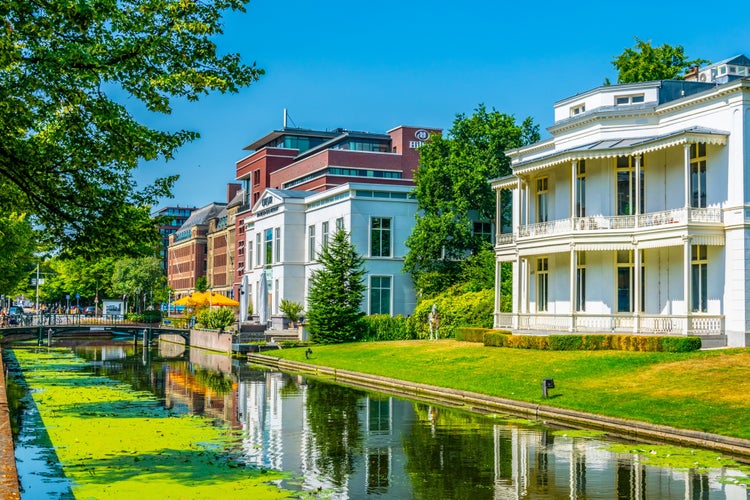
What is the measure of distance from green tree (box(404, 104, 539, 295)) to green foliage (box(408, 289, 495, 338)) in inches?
200

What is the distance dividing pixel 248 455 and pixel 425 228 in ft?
141

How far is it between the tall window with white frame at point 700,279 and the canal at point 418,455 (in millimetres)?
13041

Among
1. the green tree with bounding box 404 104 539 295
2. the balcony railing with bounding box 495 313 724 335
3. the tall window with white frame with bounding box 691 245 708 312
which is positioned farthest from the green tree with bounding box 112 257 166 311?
the tall window with white frame with bounding box 691 245 708 312

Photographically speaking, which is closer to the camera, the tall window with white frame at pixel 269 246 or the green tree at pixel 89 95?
the green tree at pixel 89 95

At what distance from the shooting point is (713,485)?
15.1m

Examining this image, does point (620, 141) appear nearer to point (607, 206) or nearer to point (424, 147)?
point (607, 206)

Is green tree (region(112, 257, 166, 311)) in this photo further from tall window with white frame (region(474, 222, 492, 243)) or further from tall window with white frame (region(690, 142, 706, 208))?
tall window with white frame (region(690, 142, 706, 208))

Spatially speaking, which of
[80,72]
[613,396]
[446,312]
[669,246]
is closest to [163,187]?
[80,72]

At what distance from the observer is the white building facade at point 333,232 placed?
64750 millimetres

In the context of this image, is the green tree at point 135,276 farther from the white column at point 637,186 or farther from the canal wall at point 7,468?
the canal wall at point 7,468

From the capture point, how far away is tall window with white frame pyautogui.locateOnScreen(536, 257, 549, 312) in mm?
43625

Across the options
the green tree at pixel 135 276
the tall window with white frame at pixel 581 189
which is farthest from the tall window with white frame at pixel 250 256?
the tall window with white frame at pixel 581 189

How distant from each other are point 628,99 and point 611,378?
55.9 ft

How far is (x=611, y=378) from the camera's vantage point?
93.6 ft
